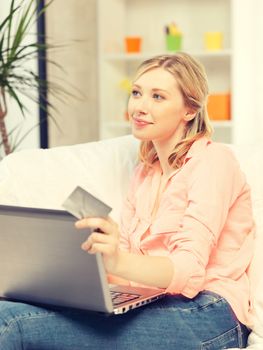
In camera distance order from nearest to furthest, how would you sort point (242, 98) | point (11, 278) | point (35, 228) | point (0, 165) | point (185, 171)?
point (35, 228) < point (11, 278) < point (185, 171) < point (0, 165) < point (242, 98)

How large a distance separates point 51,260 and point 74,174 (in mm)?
628

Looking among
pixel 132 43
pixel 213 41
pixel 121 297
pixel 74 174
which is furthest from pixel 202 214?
pixel 132 43

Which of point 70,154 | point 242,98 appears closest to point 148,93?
point 70,154

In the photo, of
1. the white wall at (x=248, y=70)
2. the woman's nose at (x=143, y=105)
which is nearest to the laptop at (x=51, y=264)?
the woman's nose at (x=143, y=105)

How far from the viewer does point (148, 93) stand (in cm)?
176

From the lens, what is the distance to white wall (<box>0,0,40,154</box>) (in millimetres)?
3607

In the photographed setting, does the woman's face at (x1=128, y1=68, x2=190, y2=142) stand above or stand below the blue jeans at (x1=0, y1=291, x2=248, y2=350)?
above

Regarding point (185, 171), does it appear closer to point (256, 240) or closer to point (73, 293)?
point (256, 240)

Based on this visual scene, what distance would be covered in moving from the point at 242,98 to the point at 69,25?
3.29ft

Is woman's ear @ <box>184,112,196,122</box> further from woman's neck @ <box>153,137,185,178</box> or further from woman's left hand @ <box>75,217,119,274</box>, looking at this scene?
Result: woman's left hand @ <box>75,217,119,274</box>

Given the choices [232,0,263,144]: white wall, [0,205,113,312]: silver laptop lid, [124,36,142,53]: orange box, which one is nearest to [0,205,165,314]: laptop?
[0,205,113,312]: silver laptop lid

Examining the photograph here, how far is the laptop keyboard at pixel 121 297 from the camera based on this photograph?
1.48 m

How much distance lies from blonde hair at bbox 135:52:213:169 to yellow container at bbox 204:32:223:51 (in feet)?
7.69

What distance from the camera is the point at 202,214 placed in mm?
1562
